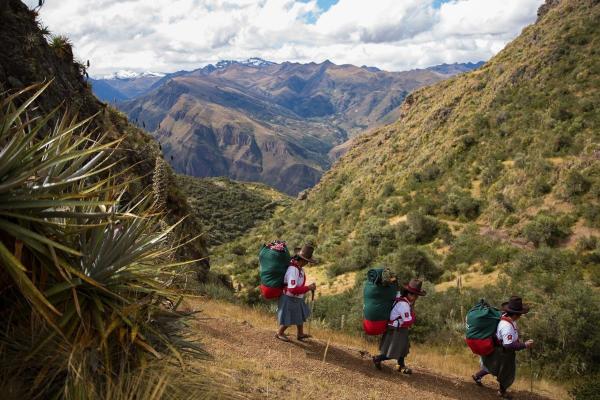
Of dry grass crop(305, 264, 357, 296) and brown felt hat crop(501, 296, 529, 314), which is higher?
brown felt hat crop(501, 296, 529, 314)

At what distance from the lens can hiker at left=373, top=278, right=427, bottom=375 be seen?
24.2ft

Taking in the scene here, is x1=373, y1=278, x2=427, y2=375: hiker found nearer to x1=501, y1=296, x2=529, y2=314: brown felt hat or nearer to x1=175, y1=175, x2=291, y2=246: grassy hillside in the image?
x1=501, y1=296, x2=529, y2=314: brown felt hat

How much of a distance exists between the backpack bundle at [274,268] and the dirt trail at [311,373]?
3.29 feet

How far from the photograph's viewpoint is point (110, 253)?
3.86 m

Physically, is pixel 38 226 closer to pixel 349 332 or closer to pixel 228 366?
pixel 228 366

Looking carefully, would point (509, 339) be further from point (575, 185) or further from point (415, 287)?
point (575, 185)

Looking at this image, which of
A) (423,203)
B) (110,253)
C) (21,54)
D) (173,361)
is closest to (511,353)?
(173,361)

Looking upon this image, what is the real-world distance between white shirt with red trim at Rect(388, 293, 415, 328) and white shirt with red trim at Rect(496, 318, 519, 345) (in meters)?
1.34

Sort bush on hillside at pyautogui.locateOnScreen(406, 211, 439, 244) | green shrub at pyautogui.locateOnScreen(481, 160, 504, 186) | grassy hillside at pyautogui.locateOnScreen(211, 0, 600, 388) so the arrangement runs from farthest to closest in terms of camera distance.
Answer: green shrub at pyautogui.locateOnScreen(481, 160, 504, 186)
bush on hillside at pyautogui.locateOnScreen(406, 211, 439, 244)
grassy hillside at pyautogui.locateOnScreen(211, 0, 600, 388)

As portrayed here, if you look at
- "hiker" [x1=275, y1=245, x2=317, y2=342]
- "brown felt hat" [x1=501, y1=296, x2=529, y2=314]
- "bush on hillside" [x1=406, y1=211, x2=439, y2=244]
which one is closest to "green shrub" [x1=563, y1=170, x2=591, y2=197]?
"bush on hillside" [x1=406, y1=211, x2=439, y2=244]

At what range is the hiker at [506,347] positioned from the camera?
7.05 m

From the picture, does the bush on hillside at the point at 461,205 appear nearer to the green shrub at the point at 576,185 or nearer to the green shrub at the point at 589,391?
the green shrub at the point at 576,185

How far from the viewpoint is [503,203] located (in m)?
21.9

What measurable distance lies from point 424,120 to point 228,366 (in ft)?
131
